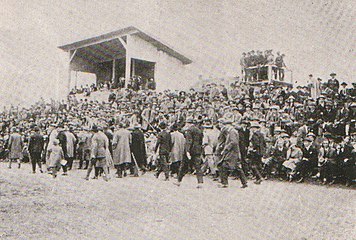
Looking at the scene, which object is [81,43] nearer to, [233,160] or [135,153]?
[135,153]

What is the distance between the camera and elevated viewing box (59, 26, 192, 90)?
2438 centimetres

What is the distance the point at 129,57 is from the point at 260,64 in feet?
27.9

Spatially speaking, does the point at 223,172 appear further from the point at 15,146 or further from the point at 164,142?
the point at 15,146

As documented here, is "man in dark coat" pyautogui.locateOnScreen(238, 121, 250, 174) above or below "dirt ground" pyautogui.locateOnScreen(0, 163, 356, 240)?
above

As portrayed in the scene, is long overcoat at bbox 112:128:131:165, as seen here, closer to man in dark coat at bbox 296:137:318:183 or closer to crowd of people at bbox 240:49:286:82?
man in dark coat at bbox 296:137:318:183

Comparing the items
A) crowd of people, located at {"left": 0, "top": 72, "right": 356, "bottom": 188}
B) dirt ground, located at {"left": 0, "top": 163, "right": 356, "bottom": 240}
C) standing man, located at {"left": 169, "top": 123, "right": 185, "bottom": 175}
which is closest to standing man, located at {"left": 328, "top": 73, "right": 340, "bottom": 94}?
crowd of people, located at {"left": 0, "top": 72, "right": 356, "bottom": 188}

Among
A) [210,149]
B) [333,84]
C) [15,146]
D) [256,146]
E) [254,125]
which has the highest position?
[333,84]

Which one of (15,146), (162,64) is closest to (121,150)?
(15,146)

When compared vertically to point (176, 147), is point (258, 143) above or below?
above

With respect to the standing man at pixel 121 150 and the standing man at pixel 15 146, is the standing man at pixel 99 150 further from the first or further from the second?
the standing man at pixel 15 146

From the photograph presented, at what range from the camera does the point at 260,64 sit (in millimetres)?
26094

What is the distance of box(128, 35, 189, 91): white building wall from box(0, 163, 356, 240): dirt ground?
50.1ft

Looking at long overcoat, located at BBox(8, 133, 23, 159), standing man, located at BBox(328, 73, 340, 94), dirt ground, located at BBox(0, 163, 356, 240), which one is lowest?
dirt ground, located at BBox(0, 163, 356, 240)

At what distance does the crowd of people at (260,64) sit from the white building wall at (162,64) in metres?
4.23
